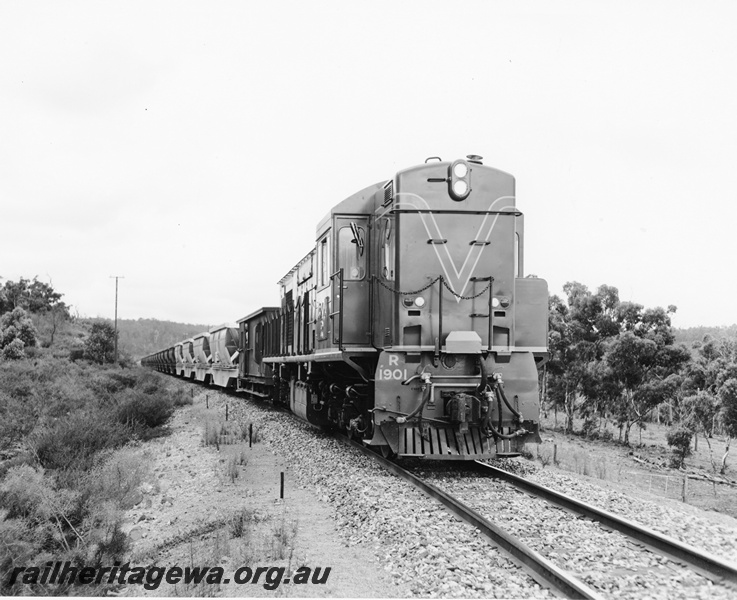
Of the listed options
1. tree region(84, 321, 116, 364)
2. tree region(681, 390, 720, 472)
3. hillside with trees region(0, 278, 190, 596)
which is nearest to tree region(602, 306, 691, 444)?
tree region(681, 390, 720, 472)

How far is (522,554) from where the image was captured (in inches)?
201

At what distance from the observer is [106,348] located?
1766 inches

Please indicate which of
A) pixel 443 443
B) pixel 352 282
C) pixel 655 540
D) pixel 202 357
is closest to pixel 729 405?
pixel 443 443

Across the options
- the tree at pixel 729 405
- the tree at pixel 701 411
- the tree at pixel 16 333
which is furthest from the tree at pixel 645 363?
the tree at pixel 16 333

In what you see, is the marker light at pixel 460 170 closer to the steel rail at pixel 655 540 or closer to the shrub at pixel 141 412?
the steel rail at pixel 655 540

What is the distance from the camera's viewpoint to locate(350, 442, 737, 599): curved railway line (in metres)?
4.57

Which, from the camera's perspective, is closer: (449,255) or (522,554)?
(522,554)

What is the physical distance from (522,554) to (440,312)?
3.96 metres

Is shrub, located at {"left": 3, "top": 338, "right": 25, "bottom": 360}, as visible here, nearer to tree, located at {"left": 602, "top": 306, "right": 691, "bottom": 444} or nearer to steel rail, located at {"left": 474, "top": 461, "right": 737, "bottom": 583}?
tree, located at {"left": 602, "top": 306, "right": 691, "bottom": 444}

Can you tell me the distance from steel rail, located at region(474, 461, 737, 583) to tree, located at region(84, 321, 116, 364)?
135 ft

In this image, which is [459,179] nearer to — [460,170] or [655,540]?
[460,170]

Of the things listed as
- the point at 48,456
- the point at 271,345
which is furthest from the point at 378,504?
the point at 271,345

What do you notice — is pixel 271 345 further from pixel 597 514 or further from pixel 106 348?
pixel 106 348

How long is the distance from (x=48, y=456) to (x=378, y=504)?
24.1ft
